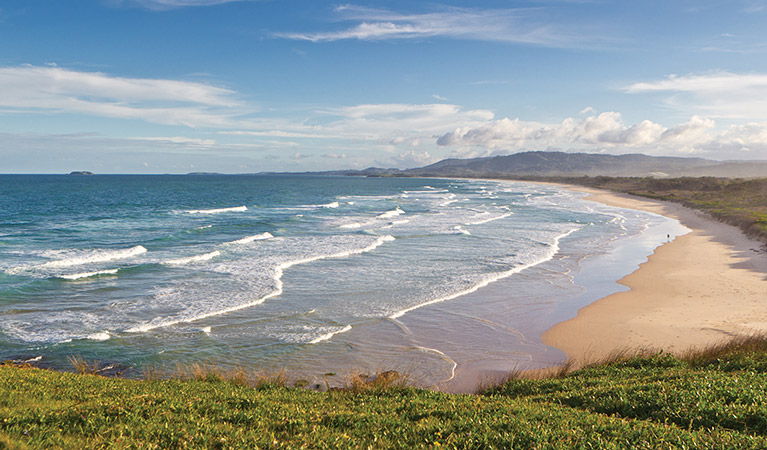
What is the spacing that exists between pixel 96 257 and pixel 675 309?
27317 millimetres

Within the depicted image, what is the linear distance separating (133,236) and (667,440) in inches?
1395

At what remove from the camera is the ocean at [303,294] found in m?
13.2

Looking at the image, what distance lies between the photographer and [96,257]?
26.0 meters

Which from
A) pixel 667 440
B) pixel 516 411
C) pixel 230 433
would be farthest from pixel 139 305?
pixel 667 440

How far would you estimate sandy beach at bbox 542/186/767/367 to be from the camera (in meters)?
14.0

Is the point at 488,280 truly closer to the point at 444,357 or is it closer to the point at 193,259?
the point at 444,357

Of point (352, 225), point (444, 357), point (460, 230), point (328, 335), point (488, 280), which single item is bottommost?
point (444, 357)

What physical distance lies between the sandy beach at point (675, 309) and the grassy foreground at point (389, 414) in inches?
193

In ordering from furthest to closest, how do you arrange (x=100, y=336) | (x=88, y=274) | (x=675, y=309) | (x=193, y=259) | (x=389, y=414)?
(x=193, y=259) → (x=88, y=274) → (x=675, y=309) → (x=100, y=336) → (x=389, y=414)

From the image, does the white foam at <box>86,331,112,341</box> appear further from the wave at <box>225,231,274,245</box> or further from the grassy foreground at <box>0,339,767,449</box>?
the wave at <box>225,231,274,245</box>

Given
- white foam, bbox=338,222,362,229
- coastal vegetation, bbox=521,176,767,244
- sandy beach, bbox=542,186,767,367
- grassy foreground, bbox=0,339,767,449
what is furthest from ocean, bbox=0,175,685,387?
coastal vegetation, bbox=521,176,767,244

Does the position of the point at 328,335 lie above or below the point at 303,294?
below

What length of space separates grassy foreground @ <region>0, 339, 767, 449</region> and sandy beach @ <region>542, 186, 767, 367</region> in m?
4.89

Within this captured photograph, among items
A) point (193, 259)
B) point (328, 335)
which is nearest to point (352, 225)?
Answer: point (193, 259)
